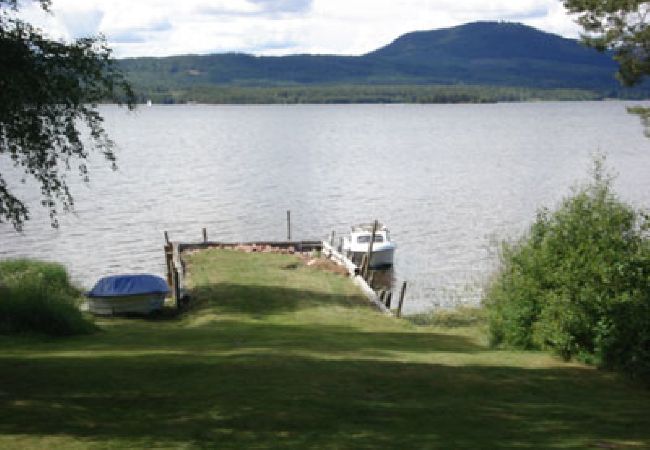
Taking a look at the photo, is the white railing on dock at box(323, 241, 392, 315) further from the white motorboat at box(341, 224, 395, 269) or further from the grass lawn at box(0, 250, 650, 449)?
the grass lawn at box(0, 250, 650, 449)

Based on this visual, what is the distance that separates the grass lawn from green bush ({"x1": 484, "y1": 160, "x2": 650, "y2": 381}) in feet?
2.48

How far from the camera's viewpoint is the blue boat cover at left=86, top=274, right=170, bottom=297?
34688 mm

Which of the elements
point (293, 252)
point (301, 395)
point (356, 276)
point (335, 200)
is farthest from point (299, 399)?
point (335, 200)

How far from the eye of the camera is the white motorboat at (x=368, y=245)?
53.3 meters

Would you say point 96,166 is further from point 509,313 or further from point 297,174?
point 509,313

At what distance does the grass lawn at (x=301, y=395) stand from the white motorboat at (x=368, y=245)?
27.5 metres

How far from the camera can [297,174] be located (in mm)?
111250

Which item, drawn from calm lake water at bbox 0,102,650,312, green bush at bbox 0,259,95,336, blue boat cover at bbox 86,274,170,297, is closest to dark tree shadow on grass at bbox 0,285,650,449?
green bush at bbox 0,259,95,336

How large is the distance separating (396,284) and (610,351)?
30.2 metres

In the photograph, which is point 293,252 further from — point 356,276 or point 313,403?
point 313,403

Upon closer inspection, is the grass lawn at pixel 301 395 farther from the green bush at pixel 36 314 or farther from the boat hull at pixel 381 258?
the boat hull at pixel 381 258

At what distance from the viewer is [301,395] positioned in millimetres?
15484

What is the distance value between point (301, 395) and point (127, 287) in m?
20.9

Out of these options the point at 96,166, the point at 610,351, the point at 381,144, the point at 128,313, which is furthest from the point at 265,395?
the point at 381,144
